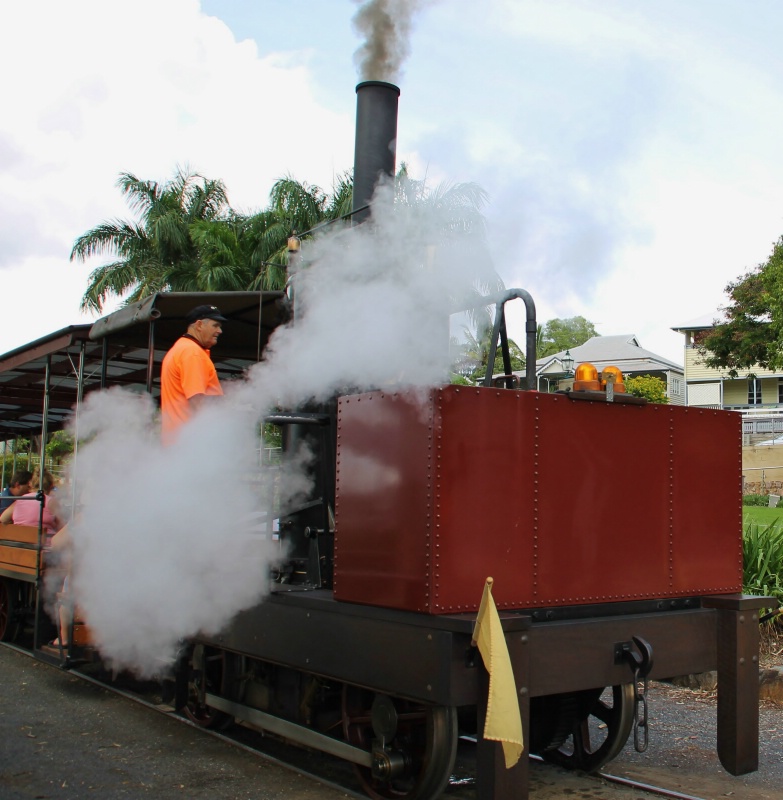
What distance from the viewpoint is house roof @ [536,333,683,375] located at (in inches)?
1781

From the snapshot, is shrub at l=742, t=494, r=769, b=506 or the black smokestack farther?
shrub at l=742, t=494, r=769, b=506

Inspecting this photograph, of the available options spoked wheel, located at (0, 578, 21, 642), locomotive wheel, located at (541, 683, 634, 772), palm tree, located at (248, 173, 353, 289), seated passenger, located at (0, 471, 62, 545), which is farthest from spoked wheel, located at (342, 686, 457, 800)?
palm tree, located at (248, 173, 353, 289)

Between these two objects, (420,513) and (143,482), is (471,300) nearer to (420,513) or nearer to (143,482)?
(420,513)

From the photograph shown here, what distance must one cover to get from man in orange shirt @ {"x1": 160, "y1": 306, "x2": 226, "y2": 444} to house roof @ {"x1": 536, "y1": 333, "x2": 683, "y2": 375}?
34.3 meters

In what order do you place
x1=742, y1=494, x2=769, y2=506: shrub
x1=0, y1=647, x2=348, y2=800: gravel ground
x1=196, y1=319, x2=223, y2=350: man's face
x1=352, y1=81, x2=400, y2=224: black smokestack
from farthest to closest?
x1=742, y1=494, x2=769, y2=506: shrub, x1=196, y1=319, x2=223, y2=350: man's face, x1=352, y1=81, x2=400, y2=224: black smokestack, x1=0, y1=647, x2=348, y2=800: gravel ground

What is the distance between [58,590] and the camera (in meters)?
6.29

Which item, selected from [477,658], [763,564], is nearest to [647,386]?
[763,564]

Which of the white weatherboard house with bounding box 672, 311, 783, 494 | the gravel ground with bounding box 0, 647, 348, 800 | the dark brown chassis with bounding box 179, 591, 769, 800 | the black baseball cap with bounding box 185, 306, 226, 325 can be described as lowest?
the gravel ground with bounding box 0, 647, 348, 800

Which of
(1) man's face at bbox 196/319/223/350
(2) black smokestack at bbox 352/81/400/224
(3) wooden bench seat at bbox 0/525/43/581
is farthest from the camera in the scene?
(3) wooden bench seat at bbox 0/525/43/581

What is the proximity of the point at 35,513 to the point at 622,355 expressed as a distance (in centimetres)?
4635

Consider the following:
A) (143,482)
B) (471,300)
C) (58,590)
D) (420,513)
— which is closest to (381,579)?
(420,513)

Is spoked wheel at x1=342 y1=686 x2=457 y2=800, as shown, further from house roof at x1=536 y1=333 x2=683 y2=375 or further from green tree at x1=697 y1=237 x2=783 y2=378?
house roof at x1=536 y1=333 x2=683 y2=375

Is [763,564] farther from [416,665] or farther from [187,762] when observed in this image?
[187,762]

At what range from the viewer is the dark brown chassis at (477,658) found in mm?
3330
